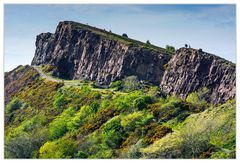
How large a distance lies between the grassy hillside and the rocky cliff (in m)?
23.1

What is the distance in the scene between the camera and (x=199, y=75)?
9425 cm

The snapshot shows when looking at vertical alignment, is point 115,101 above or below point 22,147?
above

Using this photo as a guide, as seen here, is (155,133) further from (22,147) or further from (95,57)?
(95,57)

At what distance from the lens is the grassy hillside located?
130 feet

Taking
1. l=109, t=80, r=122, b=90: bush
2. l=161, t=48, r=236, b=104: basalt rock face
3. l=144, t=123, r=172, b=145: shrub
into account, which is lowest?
l=144, t=123, r=172, b=145: shrub

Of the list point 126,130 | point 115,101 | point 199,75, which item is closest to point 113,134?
point 126,130

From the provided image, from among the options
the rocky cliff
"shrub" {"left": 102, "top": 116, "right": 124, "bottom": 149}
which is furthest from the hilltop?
the rocky cliff

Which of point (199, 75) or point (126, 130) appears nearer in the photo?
point (126, 130)

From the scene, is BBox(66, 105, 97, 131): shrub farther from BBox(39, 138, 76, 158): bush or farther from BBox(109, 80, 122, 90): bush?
BBox(109, 80, 122, 90): bush

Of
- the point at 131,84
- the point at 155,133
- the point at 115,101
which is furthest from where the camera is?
the point at 131,84

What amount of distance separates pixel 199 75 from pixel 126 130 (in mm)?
46322

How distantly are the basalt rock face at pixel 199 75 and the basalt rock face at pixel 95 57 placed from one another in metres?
4.13

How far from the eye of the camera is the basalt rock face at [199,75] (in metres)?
87.4

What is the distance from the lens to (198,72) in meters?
94.5
